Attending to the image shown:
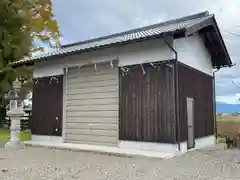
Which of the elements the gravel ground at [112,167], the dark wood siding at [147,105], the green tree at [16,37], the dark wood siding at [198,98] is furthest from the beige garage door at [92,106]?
the green tree at [16,37]

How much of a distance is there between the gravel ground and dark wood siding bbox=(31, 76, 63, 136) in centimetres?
223

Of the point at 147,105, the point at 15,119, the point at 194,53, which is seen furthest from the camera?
the point at 194,53

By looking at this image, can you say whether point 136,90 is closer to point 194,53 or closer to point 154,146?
point 154,146

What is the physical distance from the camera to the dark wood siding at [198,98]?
26.3ft

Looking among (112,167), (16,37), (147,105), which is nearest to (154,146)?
(147,105)

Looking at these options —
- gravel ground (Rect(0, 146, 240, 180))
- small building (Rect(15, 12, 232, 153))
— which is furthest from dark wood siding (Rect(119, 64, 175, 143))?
gravel ground (Rect(0, 146, 240, 180))

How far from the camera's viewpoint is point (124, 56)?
8.48 metres

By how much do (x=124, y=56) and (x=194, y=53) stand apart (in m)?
2.57

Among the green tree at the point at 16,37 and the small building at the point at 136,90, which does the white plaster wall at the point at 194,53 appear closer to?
the small building at the point at 136,90

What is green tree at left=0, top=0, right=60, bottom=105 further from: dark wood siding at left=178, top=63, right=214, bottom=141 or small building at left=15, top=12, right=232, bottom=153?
dark wood siding at left=178, top=63, right=214, bottom=141

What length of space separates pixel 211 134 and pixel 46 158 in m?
6.48

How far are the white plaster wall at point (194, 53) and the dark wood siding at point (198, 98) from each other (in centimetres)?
22

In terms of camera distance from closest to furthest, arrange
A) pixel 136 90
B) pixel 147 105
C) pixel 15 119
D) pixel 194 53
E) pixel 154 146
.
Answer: pixel 154 146, pixel 147 105, pixel 136 90, pixel 15 119, pixel 194 53

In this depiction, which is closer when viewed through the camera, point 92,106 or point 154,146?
point 154,146
